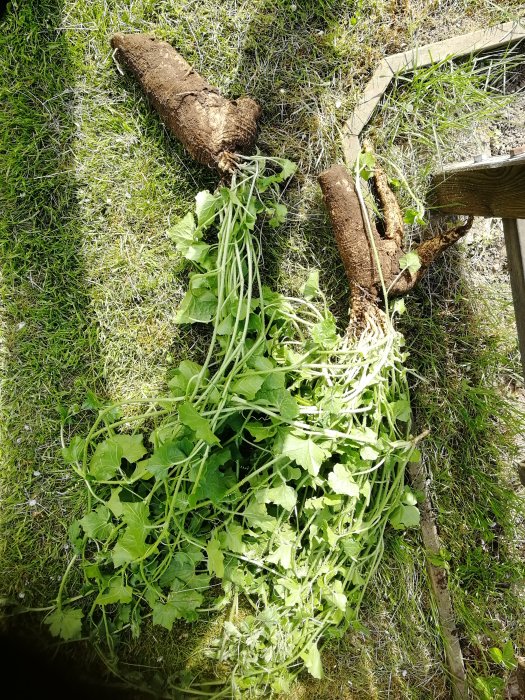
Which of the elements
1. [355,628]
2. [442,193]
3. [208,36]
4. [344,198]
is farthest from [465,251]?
[355,628]

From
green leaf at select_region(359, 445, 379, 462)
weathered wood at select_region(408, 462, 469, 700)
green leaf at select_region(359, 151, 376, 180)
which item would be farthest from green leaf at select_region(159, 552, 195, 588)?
green leaf at select_region(359, 151, 376, 180)

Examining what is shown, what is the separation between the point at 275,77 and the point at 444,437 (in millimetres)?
1862

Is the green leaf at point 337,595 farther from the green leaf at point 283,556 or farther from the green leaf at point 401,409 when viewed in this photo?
the green leaf at point 401,409

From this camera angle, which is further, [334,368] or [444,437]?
[444,437]

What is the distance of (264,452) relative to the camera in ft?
7.22

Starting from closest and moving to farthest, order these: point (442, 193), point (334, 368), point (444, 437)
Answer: point (334, 368)
point (442, 193)
point (444, 437)

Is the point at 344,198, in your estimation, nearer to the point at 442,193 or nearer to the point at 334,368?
the point at 442,193

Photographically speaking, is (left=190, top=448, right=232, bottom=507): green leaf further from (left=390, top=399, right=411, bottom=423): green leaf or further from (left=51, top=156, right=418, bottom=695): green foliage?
(left=390, top=399, right=411, bottom=423): green leaf

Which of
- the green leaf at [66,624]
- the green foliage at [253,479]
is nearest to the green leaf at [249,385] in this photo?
the green foliage at [253,479]

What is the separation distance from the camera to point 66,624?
2197 mm

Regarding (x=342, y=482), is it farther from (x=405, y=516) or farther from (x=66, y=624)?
(x=66, y=624)

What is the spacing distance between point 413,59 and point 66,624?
114 inches

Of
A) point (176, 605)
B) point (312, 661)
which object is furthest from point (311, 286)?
point (312, 661)

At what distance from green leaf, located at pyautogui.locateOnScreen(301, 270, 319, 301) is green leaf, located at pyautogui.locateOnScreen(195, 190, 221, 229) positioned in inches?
18.7
